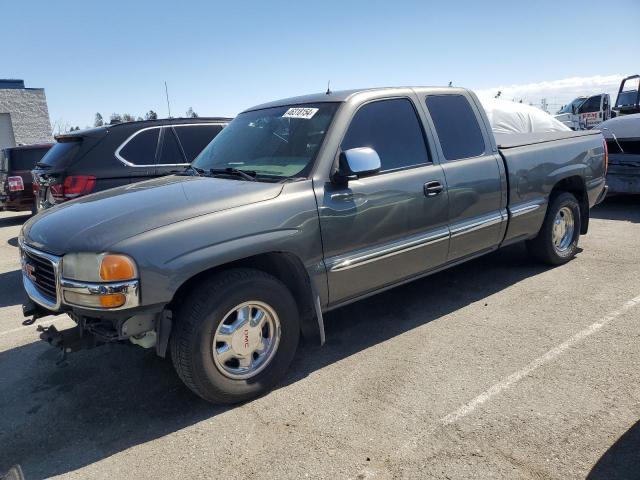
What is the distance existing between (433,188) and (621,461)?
225 cm

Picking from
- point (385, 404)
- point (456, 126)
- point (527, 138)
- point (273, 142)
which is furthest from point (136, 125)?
point (385, 404)

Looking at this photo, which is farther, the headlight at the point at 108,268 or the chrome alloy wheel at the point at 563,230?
the chrome alloy wheel at the point at 563,230

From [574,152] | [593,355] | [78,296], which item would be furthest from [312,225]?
[574,152]

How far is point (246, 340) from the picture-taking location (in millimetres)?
3207

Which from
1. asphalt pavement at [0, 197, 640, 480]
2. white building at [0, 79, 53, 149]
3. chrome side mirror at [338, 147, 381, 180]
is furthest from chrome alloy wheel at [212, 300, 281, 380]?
white building at [0, 79, 53, 149]

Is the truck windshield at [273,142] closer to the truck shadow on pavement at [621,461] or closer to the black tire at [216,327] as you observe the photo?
the black tire at [216,327]

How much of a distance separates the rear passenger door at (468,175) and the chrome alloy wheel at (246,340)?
1.84 metres

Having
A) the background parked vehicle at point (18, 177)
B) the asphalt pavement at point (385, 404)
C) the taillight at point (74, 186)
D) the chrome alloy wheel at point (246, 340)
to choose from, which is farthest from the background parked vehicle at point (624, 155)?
the background parked vehicle at point (18, 177)

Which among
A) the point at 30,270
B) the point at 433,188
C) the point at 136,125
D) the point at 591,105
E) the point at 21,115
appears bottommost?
the point at 30,270

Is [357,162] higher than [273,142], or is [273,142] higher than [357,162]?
[273,142]

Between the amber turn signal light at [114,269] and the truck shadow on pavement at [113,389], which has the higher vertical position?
the amber turn signal light at [114,269]

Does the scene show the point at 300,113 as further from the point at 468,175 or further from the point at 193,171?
the point at 468,175

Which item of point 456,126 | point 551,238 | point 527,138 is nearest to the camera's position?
point 456,126

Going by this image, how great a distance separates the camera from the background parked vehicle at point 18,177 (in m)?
10.9
